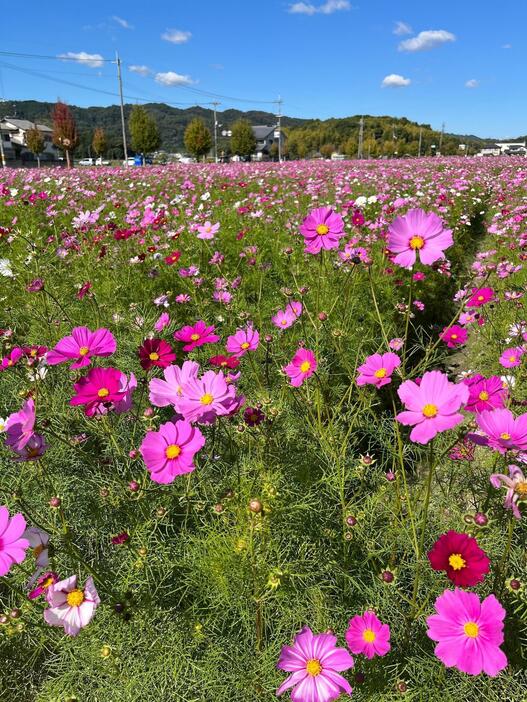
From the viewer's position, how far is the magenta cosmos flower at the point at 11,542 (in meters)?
0.82

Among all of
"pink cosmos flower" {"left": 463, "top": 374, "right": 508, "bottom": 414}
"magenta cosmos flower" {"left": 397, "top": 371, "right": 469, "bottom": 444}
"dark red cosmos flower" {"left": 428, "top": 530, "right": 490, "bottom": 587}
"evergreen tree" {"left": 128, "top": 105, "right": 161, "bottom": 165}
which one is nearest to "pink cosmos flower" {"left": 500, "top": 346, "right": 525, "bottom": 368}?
"pink cosmos flower" {"left": 463, "top": 374, "right": 508, "bottom": 414}

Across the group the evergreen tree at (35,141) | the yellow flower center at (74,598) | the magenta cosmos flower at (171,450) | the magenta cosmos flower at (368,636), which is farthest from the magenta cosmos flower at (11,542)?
the evergreen tree at (35,141)

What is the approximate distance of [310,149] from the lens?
203 feet

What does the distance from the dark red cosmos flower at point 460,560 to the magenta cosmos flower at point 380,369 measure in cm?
42

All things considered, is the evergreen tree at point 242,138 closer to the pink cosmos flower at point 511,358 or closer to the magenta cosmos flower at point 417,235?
the pink cosmos flower at point 511,358

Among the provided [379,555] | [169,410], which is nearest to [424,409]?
[379,555]

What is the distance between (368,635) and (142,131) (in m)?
40.8

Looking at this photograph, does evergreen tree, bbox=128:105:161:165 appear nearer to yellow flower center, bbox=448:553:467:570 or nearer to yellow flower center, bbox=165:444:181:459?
yellow flower center, bbox=165:444:181:459

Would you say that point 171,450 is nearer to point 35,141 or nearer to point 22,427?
point 22,427

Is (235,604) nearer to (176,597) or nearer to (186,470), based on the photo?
(176,597)

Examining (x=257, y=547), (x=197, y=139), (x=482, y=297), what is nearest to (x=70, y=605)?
(x=257, y=547)

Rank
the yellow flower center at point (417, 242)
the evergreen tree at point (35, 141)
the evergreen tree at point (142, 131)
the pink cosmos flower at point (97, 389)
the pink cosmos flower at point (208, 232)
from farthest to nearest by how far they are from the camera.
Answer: the evergreen tree at point (142, 131), the evergreen tree at point (35, 141), the pink cosmos flower at point (208, 232), the yellow flower center at point (417, 242), the pink cosmos flower at point (97, 389)

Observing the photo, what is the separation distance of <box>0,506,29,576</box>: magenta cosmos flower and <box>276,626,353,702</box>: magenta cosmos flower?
53cm

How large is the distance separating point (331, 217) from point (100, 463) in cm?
109
